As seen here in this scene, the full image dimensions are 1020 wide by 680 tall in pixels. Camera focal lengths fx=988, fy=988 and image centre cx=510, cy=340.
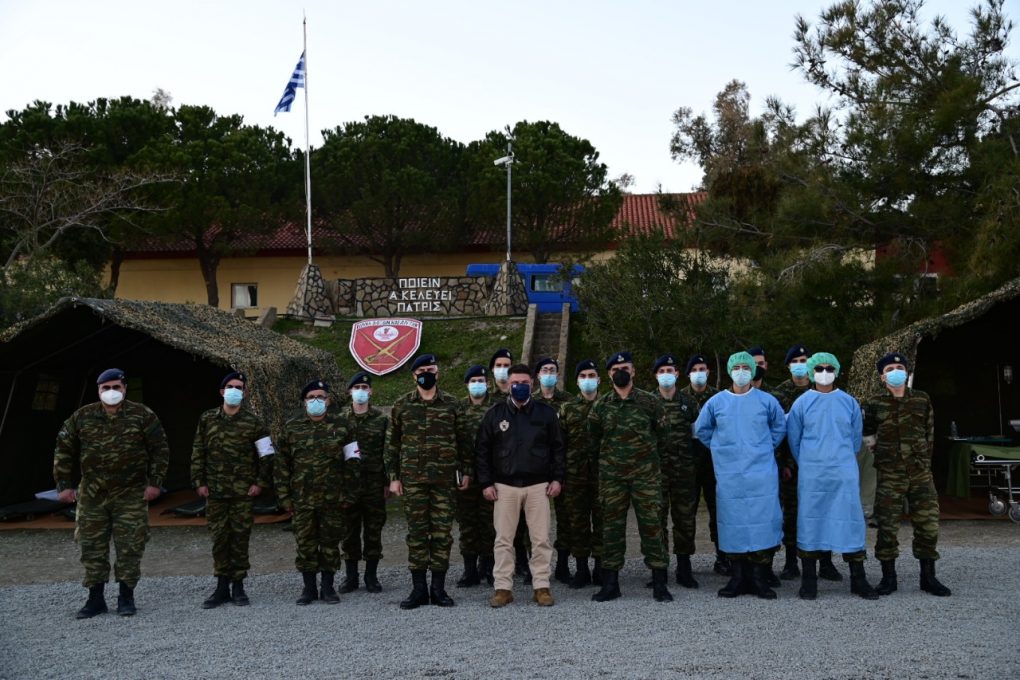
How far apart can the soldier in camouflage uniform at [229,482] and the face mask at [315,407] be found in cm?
39

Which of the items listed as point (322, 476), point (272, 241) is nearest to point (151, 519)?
point (322, 476)

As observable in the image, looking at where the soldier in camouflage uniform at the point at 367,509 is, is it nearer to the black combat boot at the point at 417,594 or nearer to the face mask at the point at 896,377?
the black combat boot at the point at 417,594

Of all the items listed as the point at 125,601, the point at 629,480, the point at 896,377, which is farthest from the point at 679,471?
the point at 125,601

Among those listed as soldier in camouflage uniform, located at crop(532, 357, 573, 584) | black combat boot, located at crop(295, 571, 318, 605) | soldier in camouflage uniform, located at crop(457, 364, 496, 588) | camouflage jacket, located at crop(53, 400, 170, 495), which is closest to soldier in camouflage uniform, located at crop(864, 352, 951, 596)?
soldier in camouflage uniform, located at crop(532, 357, 573, 584)

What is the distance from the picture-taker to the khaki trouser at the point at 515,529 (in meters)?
6.80

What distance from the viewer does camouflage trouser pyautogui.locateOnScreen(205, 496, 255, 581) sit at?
7160 millimetres

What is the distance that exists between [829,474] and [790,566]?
3.53ft

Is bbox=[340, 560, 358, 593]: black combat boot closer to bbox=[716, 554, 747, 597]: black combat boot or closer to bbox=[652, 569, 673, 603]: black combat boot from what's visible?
bbox=[652, 569, 673, 603]: black combat boot

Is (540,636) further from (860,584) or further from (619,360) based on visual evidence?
(860,584)

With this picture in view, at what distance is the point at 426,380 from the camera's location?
708cm

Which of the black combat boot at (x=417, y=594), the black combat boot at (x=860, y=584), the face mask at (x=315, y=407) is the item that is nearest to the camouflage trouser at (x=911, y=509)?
the black combat boot at (x=860, y=584)

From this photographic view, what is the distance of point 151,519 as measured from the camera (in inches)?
472

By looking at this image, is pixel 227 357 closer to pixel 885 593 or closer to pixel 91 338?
pixel 91 338

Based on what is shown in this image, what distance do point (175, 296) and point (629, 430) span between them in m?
30.0
